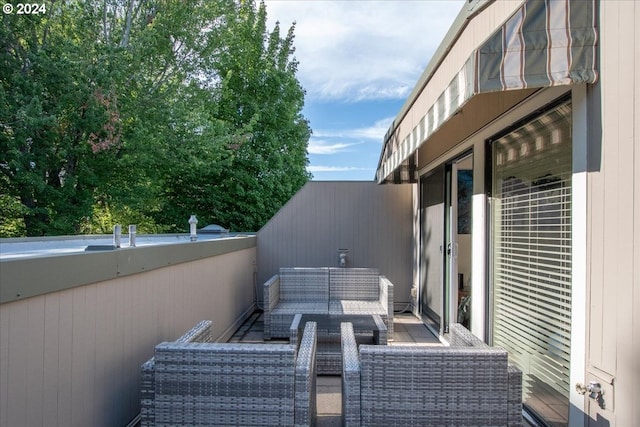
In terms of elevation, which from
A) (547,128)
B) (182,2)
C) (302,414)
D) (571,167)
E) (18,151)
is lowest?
(302,414)

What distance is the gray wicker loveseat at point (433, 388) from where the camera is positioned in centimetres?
185

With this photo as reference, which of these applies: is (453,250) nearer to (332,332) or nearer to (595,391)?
(332,332)

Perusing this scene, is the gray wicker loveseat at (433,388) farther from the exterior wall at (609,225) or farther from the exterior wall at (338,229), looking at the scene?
the exterior wall at (338,229)

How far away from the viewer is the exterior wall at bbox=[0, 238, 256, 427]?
1.47 m

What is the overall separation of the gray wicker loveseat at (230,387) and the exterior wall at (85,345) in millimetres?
354

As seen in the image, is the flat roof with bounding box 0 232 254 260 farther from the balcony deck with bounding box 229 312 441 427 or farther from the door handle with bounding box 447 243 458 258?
the door handle with bounding box 447 243 458 258

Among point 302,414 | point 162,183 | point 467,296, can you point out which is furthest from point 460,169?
point 162,183

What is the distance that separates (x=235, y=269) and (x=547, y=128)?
13.6 ft

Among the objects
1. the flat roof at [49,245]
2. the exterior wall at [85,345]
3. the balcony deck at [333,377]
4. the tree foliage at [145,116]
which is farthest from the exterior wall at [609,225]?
the tree foliage at [145,116]

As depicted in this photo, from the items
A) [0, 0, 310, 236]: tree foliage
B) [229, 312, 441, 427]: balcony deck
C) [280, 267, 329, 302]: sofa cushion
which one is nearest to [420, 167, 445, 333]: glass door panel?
[229, 312, 441, 427]: balcony deck

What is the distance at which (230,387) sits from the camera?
6.15ft

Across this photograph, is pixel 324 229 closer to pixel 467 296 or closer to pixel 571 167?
pixel 467 296

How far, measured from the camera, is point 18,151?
7000 mm

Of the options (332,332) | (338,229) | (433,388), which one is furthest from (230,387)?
(338,229)
